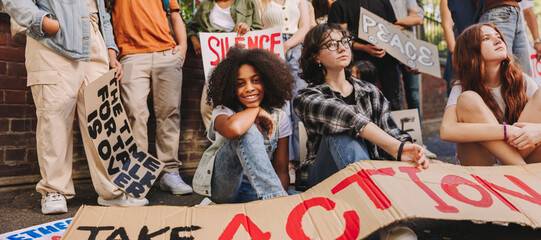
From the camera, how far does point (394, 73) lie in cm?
367

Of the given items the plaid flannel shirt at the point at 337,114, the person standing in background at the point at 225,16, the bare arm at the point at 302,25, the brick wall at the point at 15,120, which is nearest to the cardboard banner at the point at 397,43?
the bare arm at the point at 302,25

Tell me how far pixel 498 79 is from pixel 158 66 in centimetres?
223

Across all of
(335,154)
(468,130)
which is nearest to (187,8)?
(335,154)

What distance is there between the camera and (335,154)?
2.04 meters

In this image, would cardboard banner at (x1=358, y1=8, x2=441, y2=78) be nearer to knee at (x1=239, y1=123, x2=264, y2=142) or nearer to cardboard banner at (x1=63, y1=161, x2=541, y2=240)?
knee at (x1=239, y1=123, x2=264, y2=142)

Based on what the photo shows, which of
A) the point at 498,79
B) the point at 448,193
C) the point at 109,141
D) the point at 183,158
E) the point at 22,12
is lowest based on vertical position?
the point at 183,158

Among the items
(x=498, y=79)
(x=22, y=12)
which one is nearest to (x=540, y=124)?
(x=498, y=79)

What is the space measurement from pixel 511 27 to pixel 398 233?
2.34m

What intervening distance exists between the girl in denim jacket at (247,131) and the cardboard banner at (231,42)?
2.43 feet

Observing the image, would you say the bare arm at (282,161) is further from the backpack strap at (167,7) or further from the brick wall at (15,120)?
the brick wall at (15,120)

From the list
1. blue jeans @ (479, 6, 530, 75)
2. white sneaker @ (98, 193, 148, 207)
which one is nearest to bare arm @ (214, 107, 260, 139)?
white sneaker @ (98, 193, 148, 207)

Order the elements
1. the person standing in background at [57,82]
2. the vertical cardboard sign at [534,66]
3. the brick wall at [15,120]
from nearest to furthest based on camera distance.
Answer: the person standing in background at [57,82] < the brick wall at [15,120] < the vertical cardboard sign at [534,66]

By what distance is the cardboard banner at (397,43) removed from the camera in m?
3.41

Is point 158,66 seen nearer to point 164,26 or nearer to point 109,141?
point 164,26
